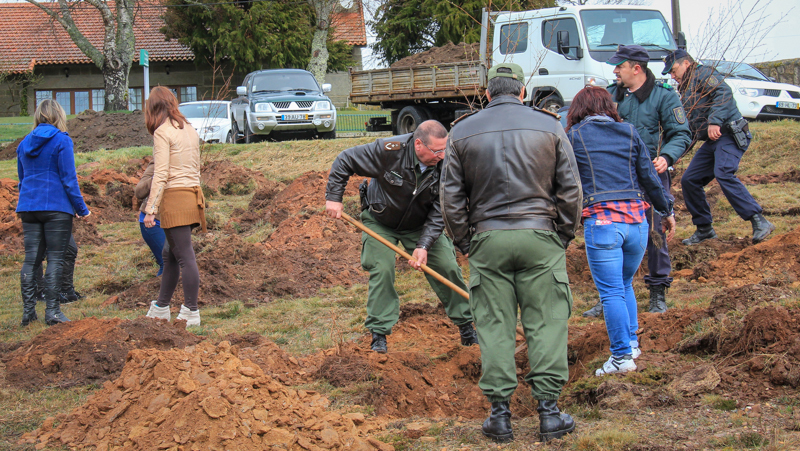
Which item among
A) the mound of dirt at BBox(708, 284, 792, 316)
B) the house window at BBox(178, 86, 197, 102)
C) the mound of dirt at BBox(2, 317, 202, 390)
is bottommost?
the mound of dirt at BBox(2, 317, 202, 390)

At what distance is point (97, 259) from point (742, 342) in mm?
7492

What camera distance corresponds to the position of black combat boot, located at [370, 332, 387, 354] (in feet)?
16.1

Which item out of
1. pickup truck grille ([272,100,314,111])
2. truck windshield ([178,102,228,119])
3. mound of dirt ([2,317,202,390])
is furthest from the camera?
truck windshield ([178,102,228,119])

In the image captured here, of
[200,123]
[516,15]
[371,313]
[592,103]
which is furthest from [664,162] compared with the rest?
[200,123]

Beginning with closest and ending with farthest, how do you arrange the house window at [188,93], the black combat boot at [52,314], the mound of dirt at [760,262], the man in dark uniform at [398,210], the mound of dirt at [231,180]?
the man in dark uniform at [398,210] < the black combat boot at [52,314] < the mound of dirt at [760,262] < the mound of dirt at [231,180] < the house window at [188,93]

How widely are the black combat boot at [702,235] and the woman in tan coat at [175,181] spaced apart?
5.28m

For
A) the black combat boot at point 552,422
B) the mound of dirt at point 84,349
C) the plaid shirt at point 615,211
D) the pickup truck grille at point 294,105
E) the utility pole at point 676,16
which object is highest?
the utility pole at point 676,16

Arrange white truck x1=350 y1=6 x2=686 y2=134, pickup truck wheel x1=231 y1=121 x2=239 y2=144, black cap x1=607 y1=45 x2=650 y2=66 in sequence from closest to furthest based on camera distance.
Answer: black cap x1=607 y1=45 x2=650 y2=66 → white truck x1=350 y1=6 x2=686 y2=134 → pickup truck wheel x1=231 y1=121 x2=239 y2=144

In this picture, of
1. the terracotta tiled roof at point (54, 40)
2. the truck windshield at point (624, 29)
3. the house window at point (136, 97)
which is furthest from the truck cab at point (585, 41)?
the house window at point (136, 97)

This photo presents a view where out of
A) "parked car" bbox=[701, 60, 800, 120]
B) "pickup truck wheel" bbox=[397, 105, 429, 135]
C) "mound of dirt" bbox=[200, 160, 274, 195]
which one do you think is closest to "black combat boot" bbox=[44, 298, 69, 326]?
"mound of dirt" bbox=[200, 160, 274, 195]

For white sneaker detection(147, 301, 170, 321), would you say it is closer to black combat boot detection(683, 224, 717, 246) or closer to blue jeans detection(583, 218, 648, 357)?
blue jeans detection(583, 218, 648, 357)

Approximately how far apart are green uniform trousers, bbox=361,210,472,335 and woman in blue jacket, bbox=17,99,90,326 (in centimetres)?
277

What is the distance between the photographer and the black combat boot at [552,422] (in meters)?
3.26

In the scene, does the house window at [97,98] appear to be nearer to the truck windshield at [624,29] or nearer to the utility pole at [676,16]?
the utility pole at [676,16]
